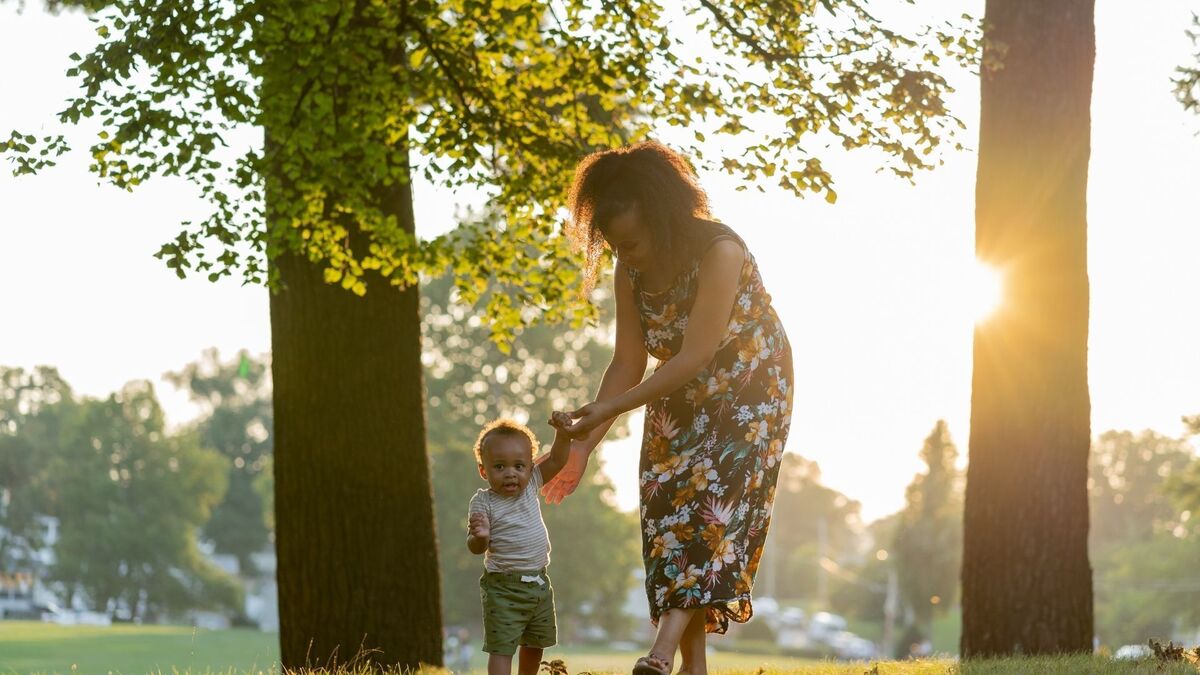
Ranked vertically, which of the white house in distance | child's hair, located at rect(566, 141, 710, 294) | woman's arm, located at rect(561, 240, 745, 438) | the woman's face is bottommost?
the white house in distance

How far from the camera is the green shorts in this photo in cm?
634

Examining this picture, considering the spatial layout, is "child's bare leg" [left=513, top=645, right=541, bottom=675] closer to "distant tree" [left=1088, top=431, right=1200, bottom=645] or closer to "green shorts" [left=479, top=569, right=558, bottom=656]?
"green shorts" [left=479, top=569, right=558, bottom=656]

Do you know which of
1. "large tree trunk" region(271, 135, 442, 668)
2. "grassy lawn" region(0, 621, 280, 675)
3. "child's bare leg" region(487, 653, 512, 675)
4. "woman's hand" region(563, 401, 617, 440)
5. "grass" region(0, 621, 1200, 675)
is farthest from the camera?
"grassy lawn" region(0, 621, 280, 675)

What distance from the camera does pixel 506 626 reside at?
20.8ft

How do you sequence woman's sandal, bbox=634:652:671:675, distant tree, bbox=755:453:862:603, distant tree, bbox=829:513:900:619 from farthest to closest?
1. distant tree, bbox=755:453:862:603
2. distant tree, bbox=829:513:900:619
3. woman's sandal, bbox=634:652:671:675

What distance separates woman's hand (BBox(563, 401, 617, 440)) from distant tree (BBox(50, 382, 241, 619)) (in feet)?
208

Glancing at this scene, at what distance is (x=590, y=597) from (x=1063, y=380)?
40.2m

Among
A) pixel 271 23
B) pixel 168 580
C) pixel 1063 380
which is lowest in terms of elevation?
pixel 168 580

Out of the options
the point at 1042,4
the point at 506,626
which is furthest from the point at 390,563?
the point at 1042,4

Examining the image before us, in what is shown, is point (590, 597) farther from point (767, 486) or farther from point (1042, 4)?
point (767, 486)

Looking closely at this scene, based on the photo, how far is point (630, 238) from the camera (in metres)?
5.89

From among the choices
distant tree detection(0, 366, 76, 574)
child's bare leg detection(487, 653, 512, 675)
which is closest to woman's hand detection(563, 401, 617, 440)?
child's bare leg detection(487, 653, 512, 675)

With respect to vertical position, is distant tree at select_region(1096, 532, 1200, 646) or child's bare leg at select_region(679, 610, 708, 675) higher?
child's bare leg at select_region(679, 610, 708, 675)

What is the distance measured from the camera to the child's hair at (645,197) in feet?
19.2
